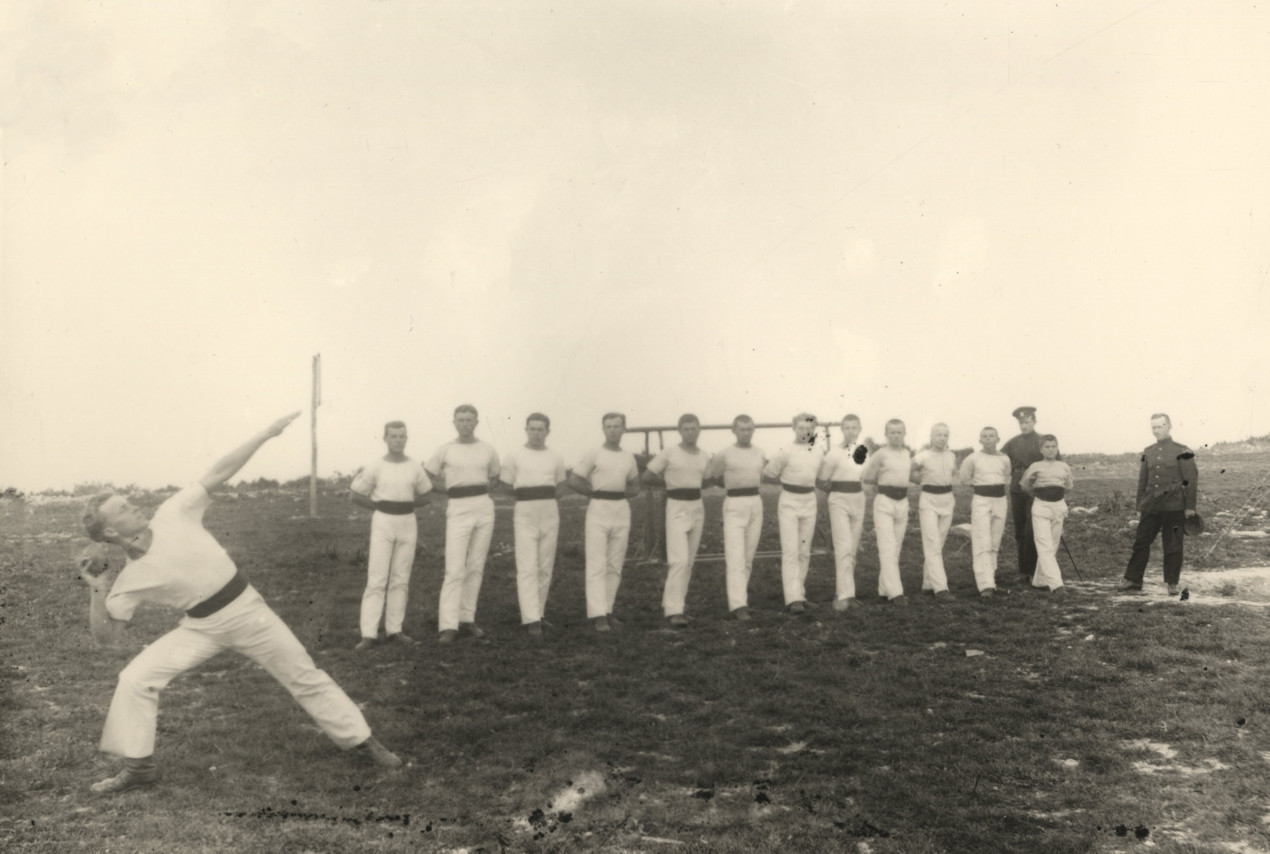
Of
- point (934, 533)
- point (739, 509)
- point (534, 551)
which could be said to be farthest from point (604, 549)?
point (934, 533)

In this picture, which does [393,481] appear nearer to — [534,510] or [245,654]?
[534,510]

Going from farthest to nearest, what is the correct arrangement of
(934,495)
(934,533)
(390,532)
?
(934,495) → (934,533) → (390,532)

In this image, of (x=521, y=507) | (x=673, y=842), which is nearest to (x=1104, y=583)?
(x=521, y=507)

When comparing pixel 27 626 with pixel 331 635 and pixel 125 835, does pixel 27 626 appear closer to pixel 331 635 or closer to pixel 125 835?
pixel 331 635

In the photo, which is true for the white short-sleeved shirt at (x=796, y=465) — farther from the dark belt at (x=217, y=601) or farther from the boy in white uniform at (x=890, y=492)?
the dark belt at (x=217, y=601)

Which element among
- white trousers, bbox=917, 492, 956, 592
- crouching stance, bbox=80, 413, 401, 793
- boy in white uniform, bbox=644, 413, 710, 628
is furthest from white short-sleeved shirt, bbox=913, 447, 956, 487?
crouching stance, bbox=80, 413, 401, 793

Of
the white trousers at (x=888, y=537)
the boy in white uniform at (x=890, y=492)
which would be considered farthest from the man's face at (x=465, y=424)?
the white trousers at (x=888, y=537)

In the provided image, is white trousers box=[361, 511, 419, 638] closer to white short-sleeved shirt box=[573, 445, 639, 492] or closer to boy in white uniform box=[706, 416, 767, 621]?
white short-sleeved shirt box=[573, 445, 639, 492]
